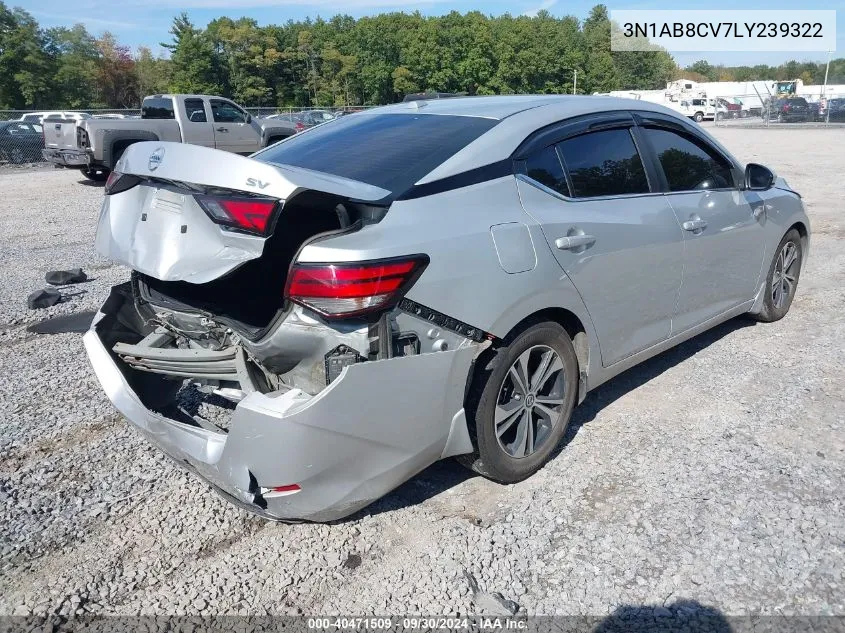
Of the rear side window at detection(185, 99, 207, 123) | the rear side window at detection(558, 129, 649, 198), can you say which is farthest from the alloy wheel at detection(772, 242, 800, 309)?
the rear side window at detection(185, 99, 207, 123)

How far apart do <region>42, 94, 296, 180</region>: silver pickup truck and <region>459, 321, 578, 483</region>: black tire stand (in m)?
11.6

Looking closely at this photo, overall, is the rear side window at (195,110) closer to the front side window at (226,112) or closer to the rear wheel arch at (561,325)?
the front side window at (226,112)

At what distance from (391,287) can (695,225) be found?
7.65 feet

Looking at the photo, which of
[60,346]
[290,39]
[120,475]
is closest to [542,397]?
[120,475]

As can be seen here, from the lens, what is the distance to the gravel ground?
8.32ft

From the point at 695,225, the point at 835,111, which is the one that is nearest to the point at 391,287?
the point at 695,225

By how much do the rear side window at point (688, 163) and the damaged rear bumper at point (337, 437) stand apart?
1.98m

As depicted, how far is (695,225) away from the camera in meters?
3.97

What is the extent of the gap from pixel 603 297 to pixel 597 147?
2.64ft

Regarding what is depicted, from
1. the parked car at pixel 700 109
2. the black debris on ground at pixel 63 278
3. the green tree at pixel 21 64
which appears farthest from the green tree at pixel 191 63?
the black debris on ground at pixel 63 278

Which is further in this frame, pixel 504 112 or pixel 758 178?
pixel 758 178

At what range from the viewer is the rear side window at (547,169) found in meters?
3.14

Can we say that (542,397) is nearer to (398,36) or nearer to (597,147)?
(597,147)

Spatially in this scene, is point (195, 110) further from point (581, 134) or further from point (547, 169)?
point (547, 169)
